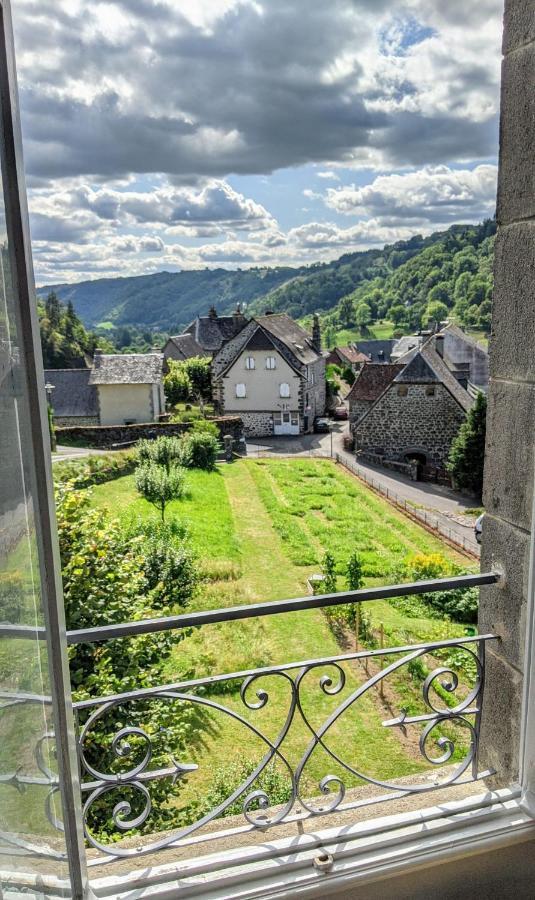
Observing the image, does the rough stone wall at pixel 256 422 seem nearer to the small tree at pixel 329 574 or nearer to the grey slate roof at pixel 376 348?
the grey slate roof at pixel 376 348

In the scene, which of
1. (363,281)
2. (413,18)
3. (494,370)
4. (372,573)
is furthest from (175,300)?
(494,370)

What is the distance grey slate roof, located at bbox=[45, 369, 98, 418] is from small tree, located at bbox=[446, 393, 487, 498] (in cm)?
1043

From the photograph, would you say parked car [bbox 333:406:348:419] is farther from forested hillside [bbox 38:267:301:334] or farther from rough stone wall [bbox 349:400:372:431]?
forested hillside [bbox 38:267:301:334]

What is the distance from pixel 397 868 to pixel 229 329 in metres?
23.3

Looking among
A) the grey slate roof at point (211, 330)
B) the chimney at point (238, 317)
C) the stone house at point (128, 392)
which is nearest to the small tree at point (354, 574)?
the stone house at point (128, 392)

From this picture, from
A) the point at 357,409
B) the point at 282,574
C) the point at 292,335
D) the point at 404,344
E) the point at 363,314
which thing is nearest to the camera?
the point at 282,574

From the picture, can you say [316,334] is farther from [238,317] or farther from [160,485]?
[160,485]

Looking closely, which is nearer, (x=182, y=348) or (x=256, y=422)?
(x=256, y=422)

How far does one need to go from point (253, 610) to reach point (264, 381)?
17.4 m

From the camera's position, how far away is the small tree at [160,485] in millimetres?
11000

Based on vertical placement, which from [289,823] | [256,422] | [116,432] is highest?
[289,823]

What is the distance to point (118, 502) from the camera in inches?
449

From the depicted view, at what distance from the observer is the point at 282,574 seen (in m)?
9.27

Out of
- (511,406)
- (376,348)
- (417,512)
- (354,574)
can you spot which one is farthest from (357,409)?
(511,406)
